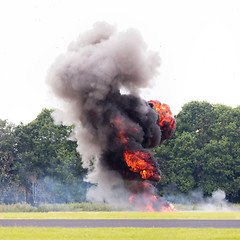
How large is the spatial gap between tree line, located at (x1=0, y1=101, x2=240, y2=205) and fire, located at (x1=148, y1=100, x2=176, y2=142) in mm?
29683

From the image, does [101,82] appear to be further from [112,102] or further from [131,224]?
[131,224]

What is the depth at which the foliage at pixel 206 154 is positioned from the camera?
84062mm

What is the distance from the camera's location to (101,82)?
4747 cm

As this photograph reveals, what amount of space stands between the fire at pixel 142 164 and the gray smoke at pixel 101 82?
1969 millimetres

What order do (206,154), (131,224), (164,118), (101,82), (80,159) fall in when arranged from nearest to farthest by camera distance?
(131,224) < (101,82) < (164,118) < (206,154) < (80,159)

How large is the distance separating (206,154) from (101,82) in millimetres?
43955

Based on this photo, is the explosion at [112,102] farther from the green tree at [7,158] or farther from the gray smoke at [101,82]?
the green tree at [7,158]

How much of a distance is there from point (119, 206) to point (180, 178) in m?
31.6

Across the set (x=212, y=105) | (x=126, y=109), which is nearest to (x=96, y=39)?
(x=126, y=109)
